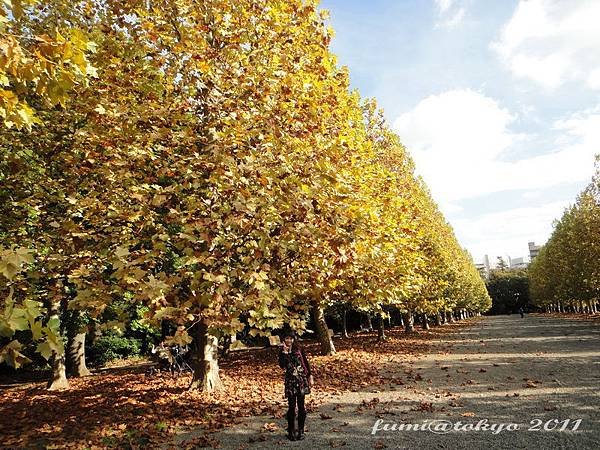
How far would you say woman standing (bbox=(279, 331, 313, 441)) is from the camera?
8094 millimetres

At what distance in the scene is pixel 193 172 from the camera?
765cm

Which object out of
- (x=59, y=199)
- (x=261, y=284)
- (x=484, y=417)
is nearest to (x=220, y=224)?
(x=261, y=284)

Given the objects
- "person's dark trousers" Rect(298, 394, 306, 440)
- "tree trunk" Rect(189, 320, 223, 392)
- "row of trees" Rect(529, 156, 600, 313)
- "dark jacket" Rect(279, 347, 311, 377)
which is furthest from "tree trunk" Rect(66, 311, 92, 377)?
"row of trees" Rect(529, 156, 600, 313)

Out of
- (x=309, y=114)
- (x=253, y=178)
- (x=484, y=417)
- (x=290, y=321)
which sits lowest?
(x=484, y=417)

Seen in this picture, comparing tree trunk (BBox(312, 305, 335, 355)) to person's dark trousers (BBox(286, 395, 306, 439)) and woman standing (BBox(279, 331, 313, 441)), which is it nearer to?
woman standing (BBox(279, 331, 313, 441))

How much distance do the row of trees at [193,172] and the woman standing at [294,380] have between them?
36.9 inches

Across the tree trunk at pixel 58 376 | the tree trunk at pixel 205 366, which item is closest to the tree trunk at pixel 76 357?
the tree trunk at pixel 58 376

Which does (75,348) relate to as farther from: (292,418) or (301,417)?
(301,417)

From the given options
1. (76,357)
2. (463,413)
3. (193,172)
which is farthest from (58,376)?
Result: (463,413)

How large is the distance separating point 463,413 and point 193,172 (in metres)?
7.71

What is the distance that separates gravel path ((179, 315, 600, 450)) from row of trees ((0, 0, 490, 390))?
2.55 m

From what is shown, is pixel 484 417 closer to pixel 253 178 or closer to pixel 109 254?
pixel 253 178

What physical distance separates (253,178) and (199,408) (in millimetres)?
6369

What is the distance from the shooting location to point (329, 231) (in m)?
8.05
